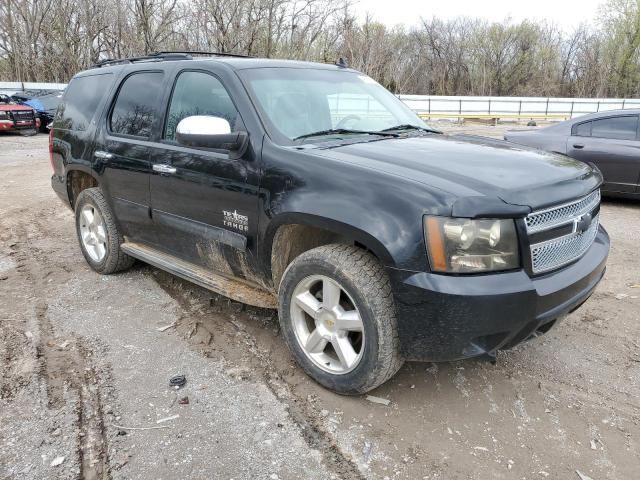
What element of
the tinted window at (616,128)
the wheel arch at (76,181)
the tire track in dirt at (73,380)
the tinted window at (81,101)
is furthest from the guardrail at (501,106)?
the tire track in dirt at (73,380)

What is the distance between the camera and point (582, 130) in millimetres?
8023

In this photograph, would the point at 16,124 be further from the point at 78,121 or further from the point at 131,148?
the point at 131,148

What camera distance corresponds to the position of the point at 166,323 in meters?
4.01

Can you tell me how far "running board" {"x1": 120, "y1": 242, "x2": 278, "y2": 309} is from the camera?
3.51 meters

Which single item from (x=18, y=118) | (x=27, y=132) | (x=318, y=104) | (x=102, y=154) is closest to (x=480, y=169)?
(x=318, y=104)

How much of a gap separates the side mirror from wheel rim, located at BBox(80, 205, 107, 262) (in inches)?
79.9

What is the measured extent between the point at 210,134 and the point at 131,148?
4.31ft

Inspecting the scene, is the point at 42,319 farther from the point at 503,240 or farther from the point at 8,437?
the point at 503,240

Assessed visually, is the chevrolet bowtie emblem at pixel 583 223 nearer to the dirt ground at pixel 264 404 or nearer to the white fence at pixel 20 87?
the dirt ground at pixel 264 404

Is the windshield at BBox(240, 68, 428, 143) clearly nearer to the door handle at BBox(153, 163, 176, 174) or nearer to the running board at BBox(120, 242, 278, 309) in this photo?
the door handle at BBox(153, 163, 176, 174)

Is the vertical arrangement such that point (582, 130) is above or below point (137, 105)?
below

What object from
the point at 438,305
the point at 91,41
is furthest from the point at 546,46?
the point at 438,305

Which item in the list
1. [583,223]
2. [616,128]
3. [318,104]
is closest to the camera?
[583,223]

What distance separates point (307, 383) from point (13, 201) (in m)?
7.51
